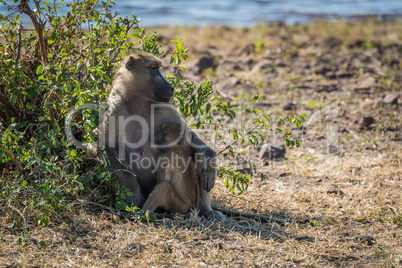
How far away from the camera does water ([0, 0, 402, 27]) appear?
1370 cm

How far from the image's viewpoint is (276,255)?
3.19 m

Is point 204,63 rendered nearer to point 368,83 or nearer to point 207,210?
point 368,83

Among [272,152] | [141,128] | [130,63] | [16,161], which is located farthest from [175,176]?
[272,152]

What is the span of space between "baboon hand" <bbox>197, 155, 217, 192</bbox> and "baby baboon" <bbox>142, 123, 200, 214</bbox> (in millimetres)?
115

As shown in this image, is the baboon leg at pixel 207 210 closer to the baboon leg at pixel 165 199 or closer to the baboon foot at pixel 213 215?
the baboon foot at pixel 213 215

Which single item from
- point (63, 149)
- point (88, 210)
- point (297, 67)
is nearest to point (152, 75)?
point (63, 149)

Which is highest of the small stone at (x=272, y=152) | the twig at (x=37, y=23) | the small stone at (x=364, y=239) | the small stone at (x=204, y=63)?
the twig at (x=37, y=23)

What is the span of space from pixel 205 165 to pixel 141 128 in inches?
22.6

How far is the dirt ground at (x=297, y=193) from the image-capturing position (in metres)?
3.12

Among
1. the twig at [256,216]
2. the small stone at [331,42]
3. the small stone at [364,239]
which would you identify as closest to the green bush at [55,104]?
the twig at [256,216]

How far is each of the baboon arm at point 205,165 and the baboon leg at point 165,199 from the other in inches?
8.8

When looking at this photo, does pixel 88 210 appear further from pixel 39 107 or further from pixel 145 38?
pixel 145 38

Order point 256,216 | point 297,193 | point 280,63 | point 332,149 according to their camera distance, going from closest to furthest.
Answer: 1. point 256,216
2. point 297,193
3. point 332,149
4. point 280,63

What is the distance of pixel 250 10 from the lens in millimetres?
16031
